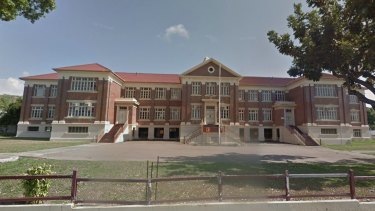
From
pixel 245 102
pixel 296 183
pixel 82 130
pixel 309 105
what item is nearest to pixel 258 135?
pixel 245 102

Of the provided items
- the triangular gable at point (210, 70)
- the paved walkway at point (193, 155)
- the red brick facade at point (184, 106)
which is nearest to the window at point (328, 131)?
the red brick facade at point (184, 106)

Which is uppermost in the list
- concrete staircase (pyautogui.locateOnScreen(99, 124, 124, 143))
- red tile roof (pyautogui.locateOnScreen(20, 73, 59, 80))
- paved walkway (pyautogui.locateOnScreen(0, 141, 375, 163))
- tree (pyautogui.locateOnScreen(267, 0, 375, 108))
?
red tile roof (pyautogui.locateOnScreen(20, 73, 59, 80))

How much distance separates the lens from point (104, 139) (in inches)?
1260

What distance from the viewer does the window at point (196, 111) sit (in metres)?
35.8

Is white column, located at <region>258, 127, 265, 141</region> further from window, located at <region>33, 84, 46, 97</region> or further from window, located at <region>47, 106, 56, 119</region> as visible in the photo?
window, located at <region>33, 84, 46, 97</region>

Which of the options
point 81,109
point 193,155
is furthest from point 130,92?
point 193,155

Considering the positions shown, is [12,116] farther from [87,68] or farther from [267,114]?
[267,114]

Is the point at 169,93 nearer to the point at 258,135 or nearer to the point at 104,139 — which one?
the point at 104,139

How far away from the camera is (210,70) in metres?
36.5

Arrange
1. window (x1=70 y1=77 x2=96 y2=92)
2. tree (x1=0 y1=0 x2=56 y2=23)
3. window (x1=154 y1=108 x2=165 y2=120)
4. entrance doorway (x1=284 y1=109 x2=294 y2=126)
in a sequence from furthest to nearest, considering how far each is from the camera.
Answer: window (x1=154 y1=108 x2=165 y2=120) < entrance doorway (x1=284 y1=109 x2=294 y2=126) < window (x1=70 y1=77 x2=96 y2=92) < tree (x1=0 y1=0 x2=56 y2=23)

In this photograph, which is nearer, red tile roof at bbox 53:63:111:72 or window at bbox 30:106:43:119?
red tile roof at bbox 53:63:111:72

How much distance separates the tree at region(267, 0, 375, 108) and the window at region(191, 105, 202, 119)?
20.4 metres

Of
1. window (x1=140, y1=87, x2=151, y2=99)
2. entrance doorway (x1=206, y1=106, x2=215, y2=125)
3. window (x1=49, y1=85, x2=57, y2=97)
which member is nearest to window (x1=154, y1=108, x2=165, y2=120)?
window (x1=140, y1=87, x2=151, y2=99)

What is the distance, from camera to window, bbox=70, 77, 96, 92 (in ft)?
110
